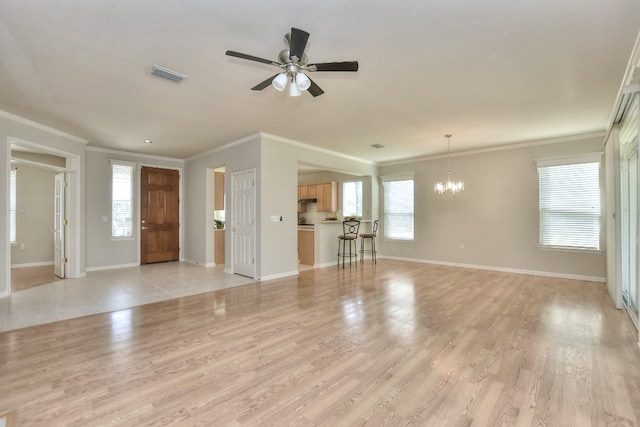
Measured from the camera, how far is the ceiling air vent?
2.98 meters

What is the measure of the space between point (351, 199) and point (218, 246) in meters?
4.00

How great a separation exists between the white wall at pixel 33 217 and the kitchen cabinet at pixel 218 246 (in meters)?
3.85

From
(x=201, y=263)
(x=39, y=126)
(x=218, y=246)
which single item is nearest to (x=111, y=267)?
(x=201, y=263)

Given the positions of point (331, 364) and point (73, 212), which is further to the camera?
point (73, 212)

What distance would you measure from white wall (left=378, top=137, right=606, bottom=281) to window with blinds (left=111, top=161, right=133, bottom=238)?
22.0 feet

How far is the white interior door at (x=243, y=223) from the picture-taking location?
18.6 ft

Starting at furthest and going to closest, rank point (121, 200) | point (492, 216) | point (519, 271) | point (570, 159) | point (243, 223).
Answer: 1. point (121, 200)
2. point (492, 216)
3. point (519, 271)
4. point (243, 223)
5. point (570, 159)

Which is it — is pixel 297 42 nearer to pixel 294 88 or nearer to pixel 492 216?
pixel 294 88

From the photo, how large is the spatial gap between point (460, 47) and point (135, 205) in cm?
722

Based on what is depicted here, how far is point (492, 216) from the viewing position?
6508 millimetres

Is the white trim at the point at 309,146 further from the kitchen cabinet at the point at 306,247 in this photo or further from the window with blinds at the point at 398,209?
the kitchen cabinet at the point at 306,247

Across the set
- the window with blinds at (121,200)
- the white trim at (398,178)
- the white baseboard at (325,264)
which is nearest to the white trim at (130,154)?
the window with blinds at (121,200)

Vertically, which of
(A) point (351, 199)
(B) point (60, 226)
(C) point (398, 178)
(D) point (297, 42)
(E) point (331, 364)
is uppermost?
(D) point (297, 42)

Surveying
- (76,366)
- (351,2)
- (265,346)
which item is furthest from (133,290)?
(351,2)
